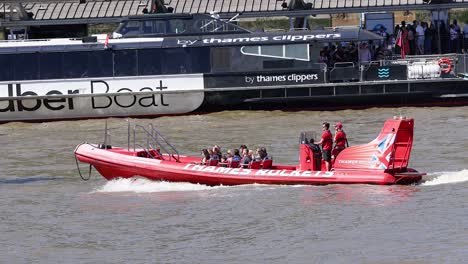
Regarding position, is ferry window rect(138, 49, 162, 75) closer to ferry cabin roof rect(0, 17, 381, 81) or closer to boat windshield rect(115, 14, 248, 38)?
ferry cabin roof rect(0, 17, 381, 81)

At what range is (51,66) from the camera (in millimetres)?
31469

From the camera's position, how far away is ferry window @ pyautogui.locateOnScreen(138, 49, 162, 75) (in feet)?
103

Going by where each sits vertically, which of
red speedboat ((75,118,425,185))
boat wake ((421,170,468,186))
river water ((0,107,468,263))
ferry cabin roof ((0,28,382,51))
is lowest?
river water ((0,107,468,263))

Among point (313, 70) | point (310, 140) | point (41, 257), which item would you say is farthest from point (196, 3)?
point (41, 257)

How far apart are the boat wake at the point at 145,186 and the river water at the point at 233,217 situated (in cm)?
2

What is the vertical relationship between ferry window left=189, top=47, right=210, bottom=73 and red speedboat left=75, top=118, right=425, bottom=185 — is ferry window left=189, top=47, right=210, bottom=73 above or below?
above

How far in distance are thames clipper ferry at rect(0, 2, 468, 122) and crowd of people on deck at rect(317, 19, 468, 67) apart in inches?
12.4

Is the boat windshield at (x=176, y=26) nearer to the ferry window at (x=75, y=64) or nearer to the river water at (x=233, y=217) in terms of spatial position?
the ferry window at (x=75, y=64)

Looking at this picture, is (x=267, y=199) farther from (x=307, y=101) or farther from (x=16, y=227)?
(x=307, y=101)

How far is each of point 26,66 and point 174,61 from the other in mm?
3816

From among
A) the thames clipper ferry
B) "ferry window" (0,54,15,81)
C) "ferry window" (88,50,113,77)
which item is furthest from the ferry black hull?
"ferry window" (0,54,15,81)

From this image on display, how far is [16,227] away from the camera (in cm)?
1842

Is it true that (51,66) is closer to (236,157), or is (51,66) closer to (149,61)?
(149,61)

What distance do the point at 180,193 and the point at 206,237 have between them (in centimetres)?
378
